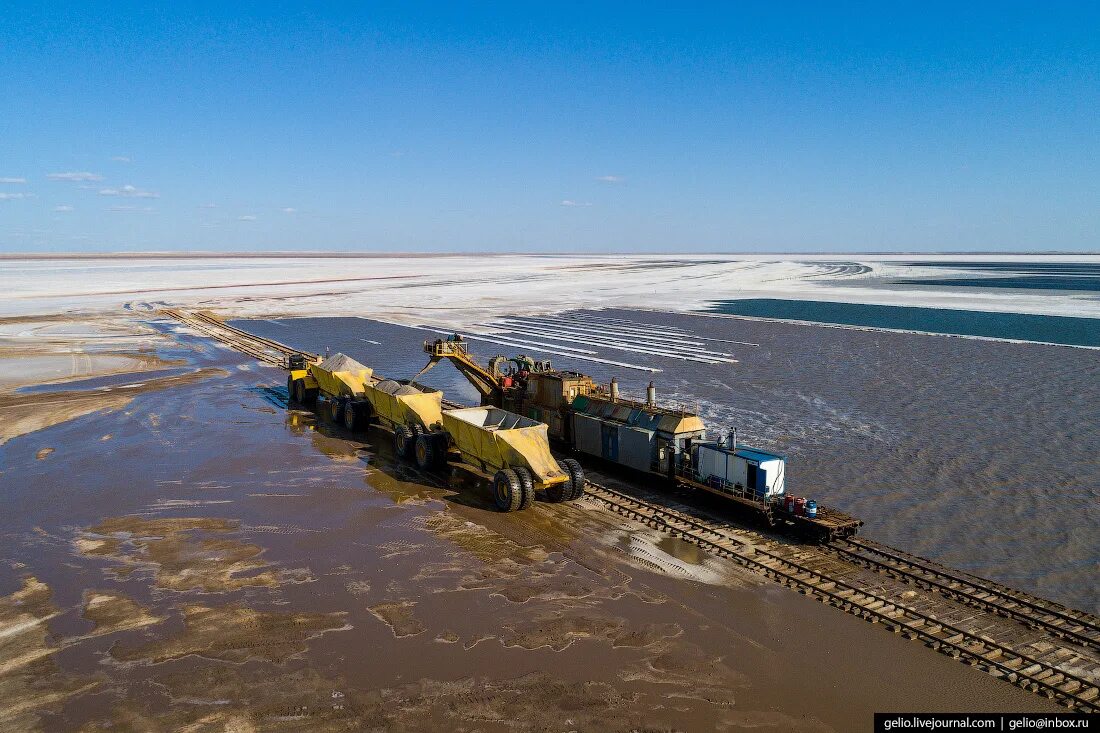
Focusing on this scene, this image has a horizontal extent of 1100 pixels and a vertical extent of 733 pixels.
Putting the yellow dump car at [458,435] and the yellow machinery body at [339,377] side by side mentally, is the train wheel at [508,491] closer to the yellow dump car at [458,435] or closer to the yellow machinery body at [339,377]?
the yellow dump car at [458,435]

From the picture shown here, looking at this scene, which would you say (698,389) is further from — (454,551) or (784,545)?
(454,551)

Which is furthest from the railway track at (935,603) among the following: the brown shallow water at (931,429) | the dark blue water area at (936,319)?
the dark blue water area at (936,319)

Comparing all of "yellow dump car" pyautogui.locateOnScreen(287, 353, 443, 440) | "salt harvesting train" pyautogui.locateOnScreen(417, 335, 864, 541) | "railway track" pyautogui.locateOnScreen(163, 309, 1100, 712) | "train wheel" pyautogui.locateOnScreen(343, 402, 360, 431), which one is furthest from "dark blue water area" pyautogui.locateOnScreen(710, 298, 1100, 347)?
"train wheel" pyautogui.locateOnScreen(343, 402, 360, 431)

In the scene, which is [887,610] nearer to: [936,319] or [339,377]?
[339,377]

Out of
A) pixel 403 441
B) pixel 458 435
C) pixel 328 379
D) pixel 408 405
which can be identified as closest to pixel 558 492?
pixel 458 435

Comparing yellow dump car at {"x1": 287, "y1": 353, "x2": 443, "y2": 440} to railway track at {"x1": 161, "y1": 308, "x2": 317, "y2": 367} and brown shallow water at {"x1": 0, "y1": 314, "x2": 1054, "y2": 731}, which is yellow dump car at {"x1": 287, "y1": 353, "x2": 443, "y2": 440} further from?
railway track at {"x1": 161, "y1": 308, "x2": 317, "y2": 367}

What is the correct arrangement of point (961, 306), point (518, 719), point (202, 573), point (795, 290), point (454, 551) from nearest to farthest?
point (518, 719), point (202, 573), point (454, 551), point (961, 306), point (795, 290)

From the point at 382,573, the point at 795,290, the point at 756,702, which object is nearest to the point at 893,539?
the point at 756,702
